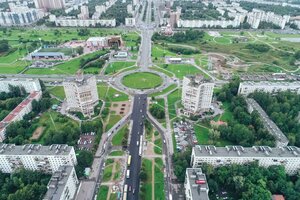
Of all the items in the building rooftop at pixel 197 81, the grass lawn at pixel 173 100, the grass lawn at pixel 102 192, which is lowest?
the grass lawn at pixel 102 192

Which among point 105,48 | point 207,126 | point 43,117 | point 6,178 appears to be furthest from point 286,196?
→ point 105,48

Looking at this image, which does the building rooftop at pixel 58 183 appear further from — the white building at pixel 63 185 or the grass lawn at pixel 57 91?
the grass lawn at pixel 57 91

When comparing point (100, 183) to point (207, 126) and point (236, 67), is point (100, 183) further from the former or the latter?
point (236, 67)

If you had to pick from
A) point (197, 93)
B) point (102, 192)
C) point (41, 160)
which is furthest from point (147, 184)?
point (197, 93)

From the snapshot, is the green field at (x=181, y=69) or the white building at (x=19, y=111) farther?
the green field at (x=181, y=69)

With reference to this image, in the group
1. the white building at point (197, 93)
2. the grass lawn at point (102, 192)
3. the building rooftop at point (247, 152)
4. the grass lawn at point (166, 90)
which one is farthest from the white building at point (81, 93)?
the building rooftop at point (247, 152)
